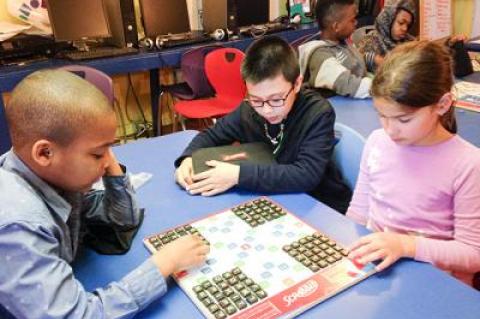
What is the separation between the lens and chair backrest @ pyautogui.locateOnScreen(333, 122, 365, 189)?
131 cm

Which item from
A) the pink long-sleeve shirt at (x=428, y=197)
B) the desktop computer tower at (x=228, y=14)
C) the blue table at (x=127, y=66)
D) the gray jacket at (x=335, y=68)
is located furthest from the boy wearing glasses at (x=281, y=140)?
the desktop computer tower at (x=228, y=14)

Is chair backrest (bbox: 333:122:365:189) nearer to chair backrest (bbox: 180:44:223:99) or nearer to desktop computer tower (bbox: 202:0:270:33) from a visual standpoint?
chair backrest (bbox: 180:44:223:99)

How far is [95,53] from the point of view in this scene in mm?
2994

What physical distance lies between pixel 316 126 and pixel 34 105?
78cm

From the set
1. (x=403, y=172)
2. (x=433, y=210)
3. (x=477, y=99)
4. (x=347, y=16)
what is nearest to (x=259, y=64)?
(x=403, y=172)

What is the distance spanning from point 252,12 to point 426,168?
10.2 ft

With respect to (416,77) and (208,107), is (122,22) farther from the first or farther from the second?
(416,77)

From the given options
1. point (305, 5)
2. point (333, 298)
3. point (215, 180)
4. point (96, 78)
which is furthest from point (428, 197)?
point (305, 5)

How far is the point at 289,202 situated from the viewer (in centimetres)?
113

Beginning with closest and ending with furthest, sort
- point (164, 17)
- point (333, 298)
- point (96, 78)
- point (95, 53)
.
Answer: point (333, 298) → point (96, 78) → point (95, 53) → point (164, 17)

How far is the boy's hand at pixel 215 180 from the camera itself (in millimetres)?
1183

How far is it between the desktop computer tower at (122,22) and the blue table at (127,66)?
227 millimetres

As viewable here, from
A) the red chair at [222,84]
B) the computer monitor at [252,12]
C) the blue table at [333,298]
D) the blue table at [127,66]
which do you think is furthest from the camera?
the computer monitor at [252,12]

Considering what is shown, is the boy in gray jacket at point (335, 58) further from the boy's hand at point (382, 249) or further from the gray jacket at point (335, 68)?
the boy's hand at point (382, 249)
